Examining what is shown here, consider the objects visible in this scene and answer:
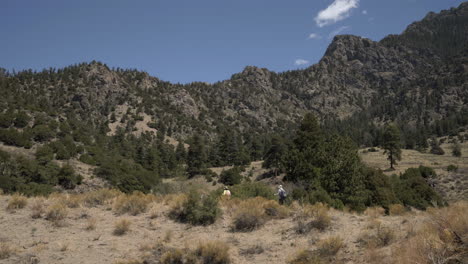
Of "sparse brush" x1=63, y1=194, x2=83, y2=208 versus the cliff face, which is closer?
"sparse brush" x1=63, y1=194, x2=83, y2=208

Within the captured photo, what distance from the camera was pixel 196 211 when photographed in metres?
12.2

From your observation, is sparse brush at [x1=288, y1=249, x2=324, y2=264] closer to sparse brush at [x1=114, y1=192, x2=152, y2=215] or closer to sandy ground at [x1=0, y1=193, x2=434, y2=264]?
sandy ground at [x1=0, y1=193, x2=434, y2=264]

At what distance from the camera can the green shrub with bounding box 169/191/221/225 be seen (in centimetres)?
1216

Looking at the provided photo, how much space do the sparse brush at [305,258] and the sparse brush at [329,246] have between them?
0.28 metres

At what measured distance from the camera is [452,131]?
10988cm

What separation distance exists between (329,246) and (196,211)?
5.68 m

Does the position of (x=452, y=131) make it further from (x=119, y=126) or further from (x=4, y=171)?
(x=4, y=171)

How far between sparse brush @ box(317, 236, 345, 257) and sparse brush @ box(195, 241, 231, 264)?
2791 millimetres

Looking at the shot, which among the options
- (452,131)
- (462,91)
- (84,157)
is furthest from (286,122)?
(84,157)

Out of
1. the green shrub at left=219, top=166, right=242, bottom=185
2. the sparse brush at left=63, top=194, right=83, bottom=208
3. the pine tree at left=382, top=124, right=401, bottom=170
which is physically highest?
the sparse brush at left=63, top=194, right=83, bottom=208

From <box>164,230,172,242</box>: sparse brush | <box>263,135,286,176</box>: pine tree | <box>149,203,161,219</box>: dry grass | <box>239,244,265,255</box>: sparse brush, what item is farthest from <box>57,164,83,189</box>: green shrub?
<box>263,135,286,176</box>: pine tree

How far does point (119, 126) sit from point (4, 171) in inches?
2987

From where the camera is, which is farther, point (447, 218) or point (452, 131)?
point (452, 131)

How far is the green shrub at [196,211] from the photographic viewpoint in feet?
39.9
